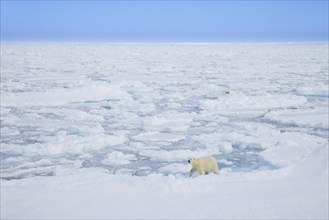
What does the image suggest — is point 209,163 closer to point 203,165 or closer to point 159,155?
point 203,165

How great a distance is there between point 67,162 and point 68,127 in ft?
8.42

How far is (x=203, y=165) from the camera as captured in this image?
503 cm

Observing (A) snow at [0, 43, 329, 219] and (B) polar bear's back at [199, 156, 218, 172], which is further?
(B) polar bear's back at [199, 156, 218, 172]

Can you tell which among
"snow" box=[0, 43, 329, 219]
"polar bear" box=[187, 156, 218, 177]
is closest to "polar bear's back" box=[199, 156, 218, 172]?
A: "polar bear" box=[187, 156, 218, 177]

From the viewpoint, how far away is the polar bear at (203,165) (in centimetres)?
499

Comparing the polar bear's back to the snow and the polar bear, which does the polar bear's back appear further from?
the snow

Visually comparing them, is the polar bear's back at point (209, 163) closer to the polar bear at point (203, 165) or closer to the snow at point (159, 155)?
the polar bear at point (203, 165)

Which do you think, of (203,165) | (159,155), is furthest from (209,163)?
(159,155)

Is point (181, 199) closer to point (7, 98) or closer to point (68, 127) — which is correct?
point (68, 127)

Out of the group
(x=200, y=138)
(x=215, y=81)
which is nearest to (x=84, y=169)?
(x=200, y=138)

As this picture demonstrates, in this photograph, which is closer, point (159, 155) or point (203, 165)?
point (203, 165)

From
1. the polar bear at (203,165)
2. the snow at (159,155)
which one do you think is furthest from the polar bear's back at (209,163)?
the snow at (159,155)

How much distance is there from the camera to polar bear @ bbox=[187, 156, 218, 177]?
4988mm

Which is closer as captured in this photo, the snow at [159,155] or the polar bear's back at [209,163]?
the snow at [159,155]
